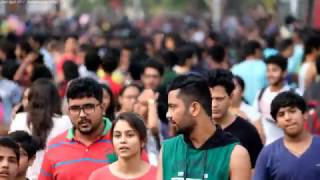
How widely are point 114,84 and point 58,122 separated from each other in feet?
16.2

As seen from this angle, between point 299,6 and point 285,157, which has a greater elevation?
point 299,6

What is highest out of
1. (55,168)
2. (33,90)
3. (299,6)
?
(299,6)

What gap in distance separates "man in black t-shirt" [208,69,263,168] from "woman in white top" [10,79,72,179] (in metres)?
1.25

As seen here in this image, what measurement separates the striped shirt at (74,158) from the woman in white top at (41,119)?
2.36ft

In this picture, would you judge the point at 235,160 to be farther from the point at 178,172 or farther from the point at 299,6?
the point at 299,6

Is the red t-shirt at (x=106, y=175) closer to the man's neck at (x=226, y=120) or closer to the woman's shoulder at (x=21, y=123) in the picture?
the man's neck at (x=226, y=120)

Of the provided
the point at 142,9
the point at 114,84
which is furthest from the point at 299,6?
the point at 142,9

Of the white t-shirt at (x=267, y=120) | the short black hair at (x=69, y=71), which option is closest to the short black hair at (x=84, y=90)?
the white t-shirt at (x=267, y=120)

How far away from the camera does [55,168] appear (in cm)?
866

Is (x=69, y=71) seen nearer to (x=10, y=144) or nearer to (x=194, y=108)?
(x=10, y=144)

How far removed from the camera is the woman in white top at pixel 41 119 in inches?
380

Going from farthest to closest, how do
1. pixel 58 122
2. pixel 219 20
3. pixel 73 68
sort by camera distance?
pixel 219 20, pixel 73 68, pixel 58 122

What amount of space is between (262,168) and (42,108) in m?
2.42

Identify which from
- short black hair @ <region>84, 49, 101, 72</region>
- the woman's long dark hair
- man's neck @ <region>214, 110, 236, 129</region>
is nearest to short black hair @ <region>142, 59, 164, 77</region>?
short black hair @ <region>84, 49, 101, 72</region>
